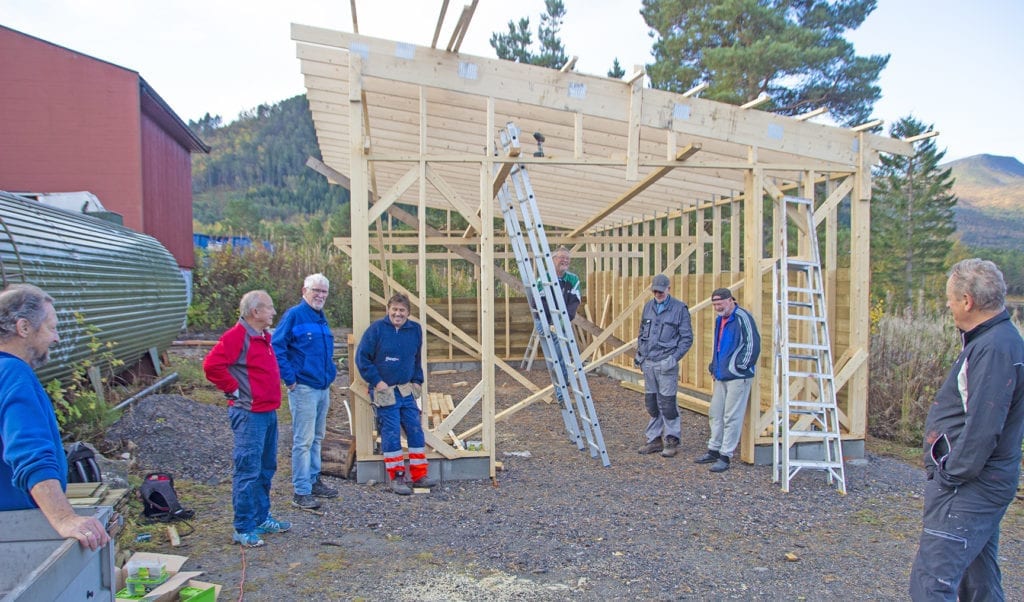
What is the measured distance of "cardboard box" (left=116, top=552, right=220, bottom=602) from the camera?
3.66 meters

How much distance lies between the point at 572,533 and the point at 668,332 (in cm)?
293

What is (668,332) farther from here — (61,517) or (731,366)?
(61,517)

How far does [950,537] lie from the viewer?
9.82 feet

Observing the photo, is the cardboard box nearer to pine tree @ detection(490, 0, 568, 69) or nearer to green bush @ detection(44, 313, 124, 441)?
green bush @ detection(44, 313, 124, 441)

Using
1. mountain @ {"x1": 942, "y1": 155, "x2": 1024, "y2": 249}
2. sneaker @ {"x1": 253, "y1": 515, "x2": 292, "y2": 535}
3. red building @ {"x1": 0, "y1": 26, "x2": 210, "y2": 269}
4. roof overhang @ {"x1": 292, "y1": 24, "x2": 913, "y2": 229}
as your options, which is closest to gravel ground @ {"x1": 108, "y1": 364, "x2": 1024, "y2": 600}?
sneaker @ {"x1": 253, "y1": 515, "x2": 292, "y2": 535}

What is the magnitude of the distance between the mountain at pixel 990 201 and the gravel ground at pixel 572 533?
163 feet

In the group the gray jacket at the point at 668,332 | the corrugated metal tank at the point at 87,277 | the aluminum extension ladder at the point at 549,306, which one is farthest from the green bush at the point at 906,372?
the corrugated metal tank at the point at 87,277

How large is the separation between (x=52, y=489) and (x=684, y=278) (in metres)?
9.51

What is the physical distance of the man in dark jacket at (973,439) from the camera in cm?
290

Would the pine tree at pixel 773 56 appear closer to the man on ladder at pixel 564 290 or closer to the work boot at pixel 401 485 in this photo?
the man on ladder at pixel 564 290

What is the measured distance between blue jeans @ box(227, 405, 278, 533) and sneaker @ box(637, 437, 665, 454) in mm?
4191

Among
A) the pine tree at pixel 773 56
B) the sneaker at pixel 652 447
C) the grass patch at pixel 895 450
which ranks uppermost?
the pine tree at pixel 773 56

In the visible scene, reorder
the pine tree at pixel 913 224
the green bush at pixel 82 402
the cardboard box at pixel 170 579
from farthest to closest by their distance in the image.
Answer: the pine tree at pixel 913 224 < the green bush at pixel 82 402 < the cardboard box at pixel 170 579

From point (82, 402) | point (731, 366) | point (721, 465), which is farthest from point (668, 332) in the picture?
point (82, 402)
